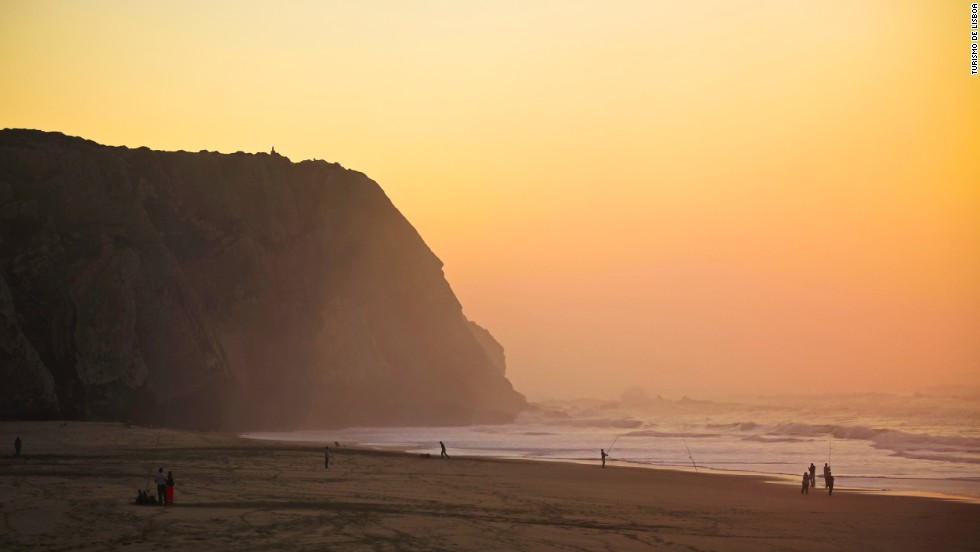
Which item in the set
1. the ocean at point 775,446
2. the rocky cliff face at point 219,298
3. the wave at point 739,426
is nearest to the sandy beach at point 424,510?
the ocean at point 775,446

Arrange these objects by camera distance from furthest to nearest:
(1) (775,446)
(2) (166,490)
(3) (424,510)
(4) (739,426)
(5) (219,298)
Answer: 1. (4) (739,426)
2. (5) (219,298)
3. (1) (775,446)
4. (3) (424,510)
5. (2) (166,490)

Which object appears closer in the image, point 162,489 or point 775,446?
point 162,489

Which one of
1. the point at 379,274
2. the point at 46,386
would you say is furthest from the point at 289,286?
the point at 46,386

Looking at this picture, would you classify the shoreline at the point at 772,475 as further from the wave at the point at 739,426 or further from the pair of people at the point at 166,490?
the wave at the point at 739,426

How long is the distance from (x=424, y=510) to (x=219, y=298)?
55.8m

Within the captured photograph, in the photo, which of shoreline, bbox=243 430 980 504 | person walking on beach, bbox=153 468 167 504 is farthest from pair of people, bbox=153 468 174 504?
shoreline, bbox=243 430 980 504

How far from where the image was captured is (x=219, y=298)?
234 ft

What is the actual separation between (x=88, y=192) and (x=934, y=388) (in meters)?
151

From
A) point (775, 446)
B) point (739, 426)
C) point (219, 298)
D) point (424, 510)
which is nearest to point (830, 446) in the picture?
point (775, 446)

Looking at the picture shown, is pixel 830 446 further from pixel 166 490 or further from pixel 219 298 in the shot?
pixel 219 298

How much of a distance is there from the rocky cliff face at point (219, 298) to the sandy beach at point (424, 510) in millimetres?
22881

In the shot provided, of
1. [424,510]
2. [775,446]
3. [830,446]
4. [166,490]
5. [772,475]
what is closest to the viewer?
[166,490]

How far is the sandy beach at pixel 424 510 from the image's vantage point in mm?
15266

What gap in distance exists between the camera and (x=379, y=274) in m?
87.8
